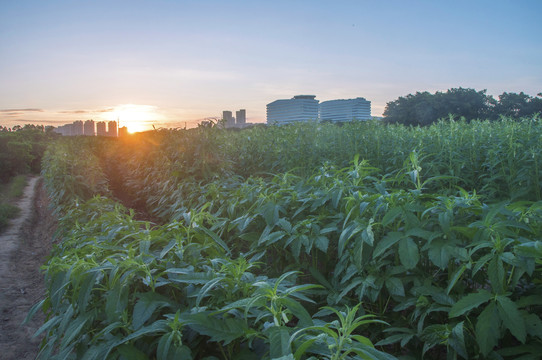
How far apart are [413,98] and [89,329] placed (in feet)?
72.1

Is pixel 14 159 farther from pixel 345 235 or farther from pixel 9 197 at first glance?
pixel 345 235

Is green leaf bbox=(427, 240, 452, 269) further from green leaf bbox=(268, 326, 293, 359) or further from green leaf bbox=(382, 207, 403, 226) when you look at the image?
green leaf bbox=(268, 326, 293, 359)

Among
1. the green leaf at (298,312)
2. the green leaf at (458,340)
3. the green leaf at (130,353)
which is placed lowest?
the green leaf at (458,340)

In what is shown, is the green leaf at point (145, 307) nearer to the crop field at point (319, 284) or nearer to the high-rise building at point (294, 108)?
the crop field at point (319, 284)

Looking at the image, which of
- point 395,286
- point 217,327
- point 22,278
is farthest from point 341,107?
point 217,327

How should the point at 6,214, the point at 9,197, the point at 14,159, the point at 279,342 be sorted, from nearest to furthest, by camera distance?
the point at 279,342 < the point at 6,214 < the point at 9,197 < the point at 14,159

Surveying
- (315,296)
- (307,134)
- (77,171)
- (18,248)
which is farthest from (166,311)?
(77,171)

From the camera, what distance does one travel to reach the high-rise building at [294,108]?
37.6 feet

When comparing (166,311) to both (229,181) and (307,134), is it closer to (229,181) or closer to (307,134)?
(229,181)

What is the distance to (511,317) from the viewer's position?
1436 mm

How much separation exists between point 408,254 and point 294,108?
10645mm

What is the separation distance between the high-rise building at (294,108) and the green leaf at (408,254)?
943 centimetres

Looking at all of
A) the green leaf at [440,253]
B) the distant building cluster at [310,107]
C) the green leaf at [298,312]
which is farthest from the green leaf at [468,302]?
the distant building cluster at [310,107]

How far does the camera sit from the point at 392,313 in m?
2.02
